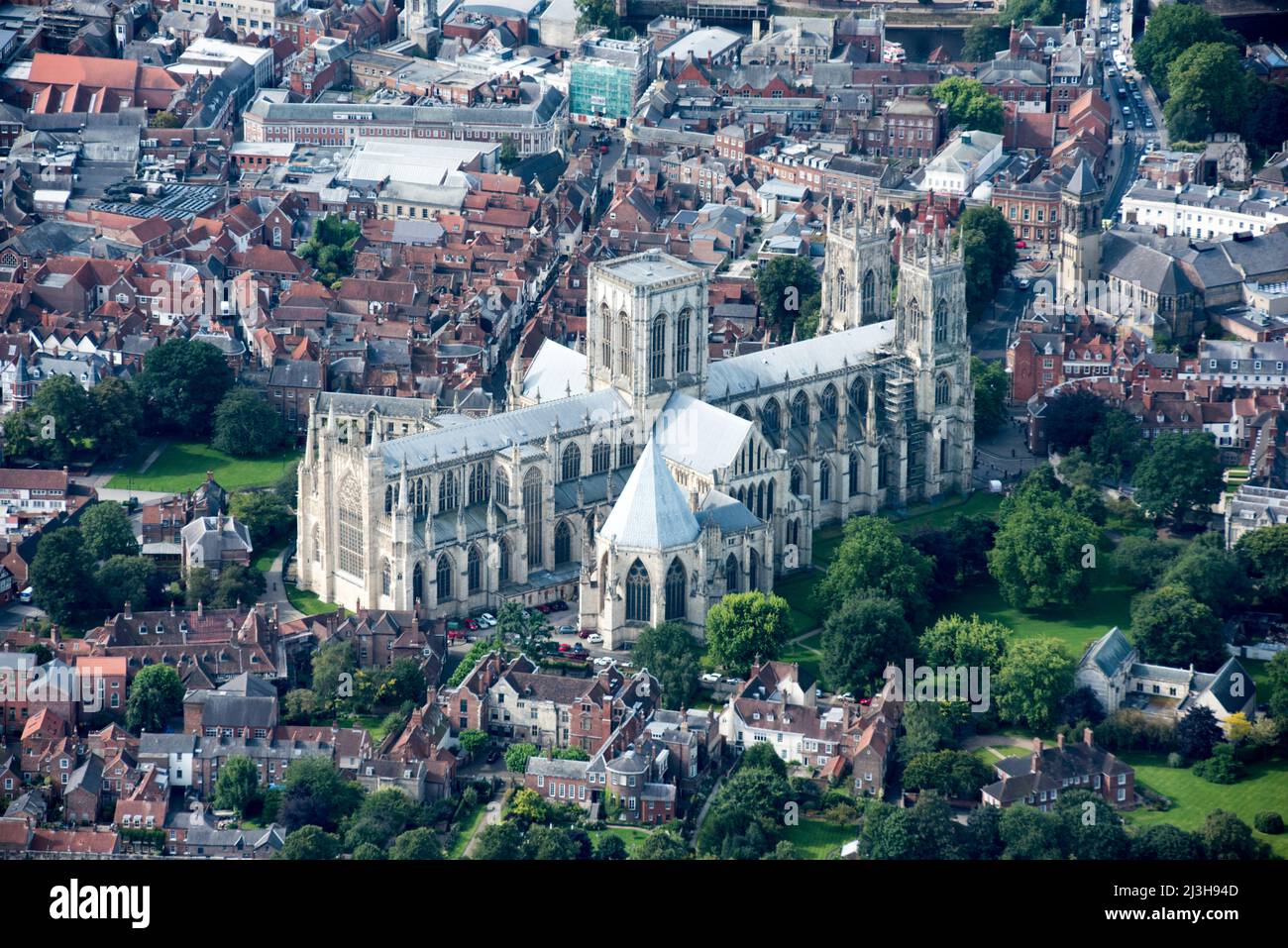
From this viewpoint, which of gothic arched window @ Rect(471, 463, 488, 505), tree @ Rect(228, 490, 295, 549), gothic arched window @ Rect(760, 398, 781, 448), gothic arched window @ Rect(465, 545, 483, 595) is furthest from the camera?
gothic arched window @ Rect(760, 398, 781, 448)

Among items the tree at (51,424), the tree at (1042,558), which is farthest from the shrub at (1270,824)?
the tree at (51,424)

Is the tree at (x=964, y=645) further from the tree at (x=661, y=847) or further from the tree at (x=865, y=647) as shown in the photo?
the tree at (x=661, y=847)

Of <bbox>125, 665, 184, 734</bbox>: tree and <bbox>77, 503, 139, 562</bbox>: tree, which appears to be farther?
<bbox>77, 503, 139, 562</bbox>: tree

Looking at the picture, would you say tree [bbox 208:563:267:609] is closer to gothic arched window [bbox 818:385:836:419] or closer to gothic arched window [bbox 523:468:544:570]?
gothic arched window [bbox 523:468:544:570]

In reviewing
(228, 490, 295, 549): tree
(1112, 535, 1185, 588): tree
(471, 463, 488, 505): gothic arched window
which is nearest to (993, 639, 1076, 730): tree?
(1112, 535, 1185, 588): tree

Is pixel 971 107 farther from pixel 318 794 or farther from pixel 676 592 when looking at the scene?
pixel 318 794

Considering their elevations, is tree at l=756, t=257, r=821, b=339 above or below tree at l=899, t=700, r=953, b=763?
above
